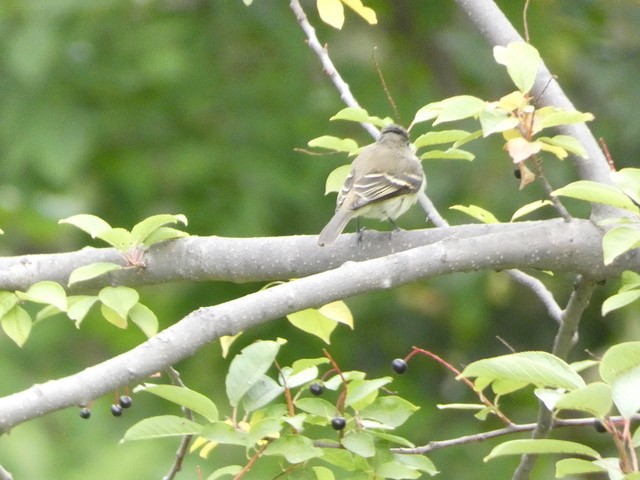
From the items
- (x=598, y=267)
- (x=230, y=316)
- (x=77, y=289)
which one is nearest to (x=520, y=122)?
(x=598, y=267)

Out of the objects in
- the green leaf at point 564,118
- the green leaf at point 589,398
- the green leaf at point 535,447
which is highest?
the green leaf at point 564,118

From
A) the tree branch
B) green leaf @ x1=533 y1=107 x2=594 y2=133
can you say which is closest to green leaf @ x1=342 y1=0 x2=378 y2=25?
the tree branch

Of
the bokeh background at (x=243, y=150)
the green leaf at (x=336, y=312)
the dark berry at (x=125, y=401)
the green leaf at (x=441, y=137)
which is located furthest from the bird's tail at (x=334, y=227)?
the bokeh background at (x=243, y=150)

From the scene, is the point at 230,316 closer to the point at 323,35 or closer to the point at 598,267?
the point at 598,267

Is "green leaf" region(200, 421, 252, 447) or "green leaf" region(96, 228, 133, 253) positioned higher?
"green leaf" region(96, 228, 133, 253)

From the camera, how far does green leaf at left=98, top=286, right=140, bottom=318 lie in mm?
3146

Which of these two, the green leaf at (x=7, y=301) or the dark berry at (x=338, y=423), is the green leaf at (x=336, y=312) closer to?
the dark berry at (x=338, y=423)

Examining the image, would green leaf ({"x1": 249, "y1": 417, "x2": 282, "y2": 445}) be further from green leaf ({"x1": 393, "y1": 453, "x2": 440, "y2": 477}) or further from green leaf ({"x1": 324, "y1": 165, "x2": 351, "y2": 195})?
green leaf ({"x1": 324, "y1": 165, "x2": 351, "y2": 195})

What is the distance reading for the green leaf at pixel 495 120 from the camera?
117 inches

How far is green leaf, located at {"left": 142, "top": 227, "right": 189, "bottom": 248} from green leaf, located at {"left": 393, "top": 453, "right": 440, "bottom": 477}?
3.18 ft

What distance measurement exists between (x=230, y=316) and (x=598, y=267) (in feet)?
3.89

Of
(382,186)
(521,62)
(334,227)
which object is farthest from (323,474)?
(382,186)

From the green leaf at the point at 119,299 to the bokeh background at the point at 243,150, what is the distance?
3.52 metres

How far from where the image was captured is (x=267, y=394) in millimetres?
2877
